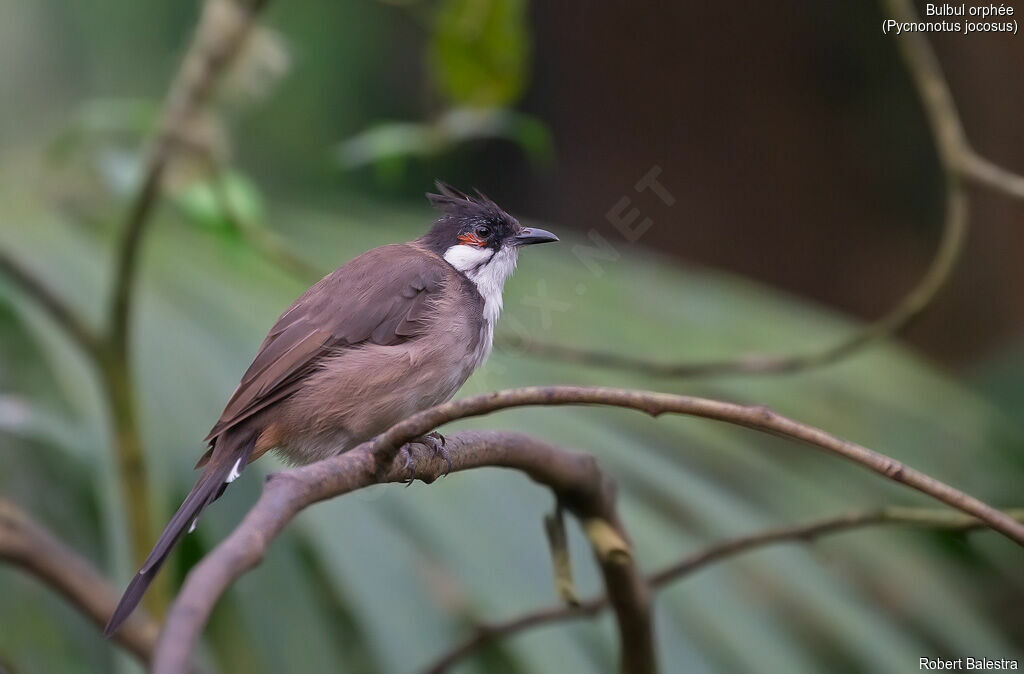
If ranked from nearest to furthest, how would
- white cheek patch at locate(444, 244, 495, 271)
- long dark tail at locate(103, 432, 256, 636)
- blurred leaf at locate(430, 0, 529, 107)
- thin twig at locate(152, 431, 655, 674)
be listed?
thin twig at locate(152, 431, 655, 674)
long dark tail at locate(103, 432, 256, 636)
white cheek patch at locate(444, 244, 495, 271)
blurred leaf at locate(430, 0, 529, 107)

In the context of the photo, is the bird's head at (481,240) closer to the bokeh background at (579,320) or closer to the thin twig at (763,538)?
the bokeh background at (579,320)

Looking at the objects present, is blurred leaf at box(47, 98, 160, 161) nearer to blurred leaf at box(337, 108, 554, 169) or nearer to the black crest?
blurred leaf at box(337, 108, 554, 169)

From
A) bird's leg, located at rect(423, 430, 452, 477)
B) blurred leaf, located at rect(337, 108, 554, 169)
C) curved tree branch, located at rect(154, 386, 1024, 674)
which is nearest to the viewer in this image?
curved tree branch, located at rect(154, 386, 1024, 674)

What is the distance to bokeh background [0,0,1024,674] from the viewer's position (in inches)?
99.6

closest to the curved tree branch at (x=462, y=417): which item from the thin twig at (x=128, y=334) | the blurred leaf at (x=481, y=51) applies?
the thin twig at (x=128, y=334)

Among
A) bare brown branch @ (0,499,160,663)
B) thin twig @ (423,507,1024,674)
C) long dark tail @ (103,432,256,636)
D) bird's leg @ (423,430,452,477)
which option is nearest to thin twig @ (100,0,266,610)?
bare brown branch @ (0,499,160,663)

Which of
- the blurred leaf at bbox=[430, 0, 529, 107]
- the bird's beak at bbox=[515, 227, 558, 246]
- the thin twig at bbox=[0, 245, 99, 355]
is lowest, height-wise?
the thin twig at bbox=[0, 245, 99, 355]

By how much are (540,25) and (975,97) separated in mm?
2100

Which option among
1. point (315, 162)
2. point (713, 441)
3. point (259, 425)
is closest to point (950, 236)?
point (713, 441)

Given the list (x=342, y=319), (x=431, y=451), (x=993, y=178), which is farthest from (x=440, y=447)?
(x=993, y=178)

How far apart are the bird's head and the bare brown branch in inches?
35.6

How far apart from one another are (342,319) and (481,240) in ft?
1.42

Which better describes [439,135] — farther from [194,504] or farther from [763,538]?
[194,504]

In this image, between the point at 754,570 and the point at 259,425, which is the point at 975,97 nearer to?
the point at 754,570
